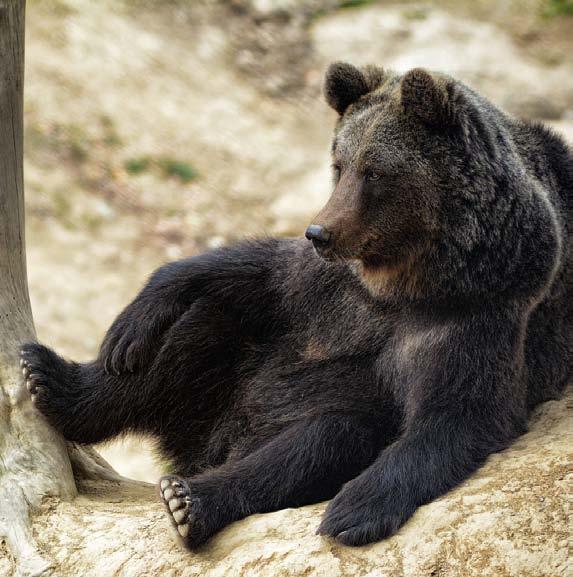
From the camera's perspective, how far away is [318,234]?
14.3 feet

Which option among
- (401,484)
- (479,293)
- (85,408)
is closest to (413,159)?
(479,293)

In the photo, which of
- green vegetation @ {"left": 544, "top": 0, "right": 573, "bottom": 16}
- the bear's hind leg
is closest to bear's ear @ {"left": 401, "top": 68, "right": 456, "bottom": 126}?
the bear's hind leg

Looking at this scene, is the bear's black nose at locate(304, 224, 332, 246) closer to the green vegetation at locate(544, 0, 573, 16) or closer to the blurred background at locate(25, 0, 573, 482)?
the blurred background at locate(25, 0, 573, 482)

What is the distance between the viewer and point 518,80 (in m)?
12.9

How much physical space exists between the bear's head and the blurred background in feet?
20.0

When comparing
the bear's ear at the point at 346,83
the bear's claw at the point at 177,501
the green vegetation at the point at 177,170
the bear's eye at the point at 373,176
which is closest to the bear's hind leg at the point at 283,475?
the bear's claw at the point at 177,501

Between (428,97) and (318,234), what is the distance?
80 centimetres

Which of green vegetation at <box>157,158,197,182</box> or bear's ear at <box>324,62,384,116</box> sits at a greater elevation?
green vegetation at <box>157,158,197,182</box>

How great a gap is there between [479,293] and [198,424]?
5.76 ft

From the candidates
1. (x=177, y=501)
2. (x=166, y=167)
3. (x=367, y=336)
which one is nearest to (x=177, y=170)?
(x=166, y=167)

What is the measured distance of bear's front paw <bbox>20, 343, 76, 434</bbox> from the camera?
4.89 metres

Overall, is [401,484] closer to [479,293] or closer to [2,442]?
[479,293]

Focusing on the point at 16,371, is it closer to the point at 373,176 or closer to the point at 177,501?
the point at 177,501

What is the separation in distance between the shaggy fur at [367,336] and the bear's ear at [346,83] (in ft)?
0.03
